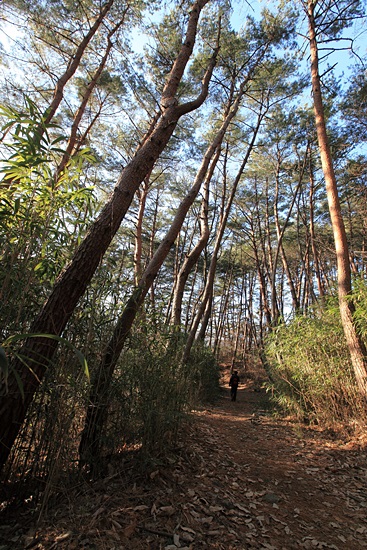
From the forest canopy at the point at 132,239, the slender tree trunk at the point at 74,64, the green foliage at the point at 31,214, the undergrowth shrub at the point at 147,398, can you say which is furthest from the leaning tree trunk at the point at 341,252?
the slender tree trunk at the point at 74,64

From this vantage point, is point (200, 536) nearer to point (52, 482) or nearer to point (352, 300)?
point (52, 482)

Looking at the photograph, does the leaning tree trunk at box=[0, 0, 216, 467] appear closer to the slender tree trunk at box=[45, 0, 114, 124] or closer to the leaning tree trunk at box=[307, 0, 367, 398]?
the leaning tree trunk at box=[307, 0, 367, 398]

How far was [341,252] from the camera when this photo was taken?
468 cm

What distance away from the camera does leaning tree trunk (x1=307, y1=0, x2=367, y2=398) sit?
12.9ft

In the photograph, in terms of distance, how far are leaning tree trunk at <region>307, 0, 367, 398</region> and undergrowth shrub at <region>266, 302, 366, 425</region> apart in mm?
347

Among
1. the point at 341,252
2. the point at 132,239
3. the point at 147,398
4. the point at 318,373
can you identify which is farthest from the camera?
the point at 132,239

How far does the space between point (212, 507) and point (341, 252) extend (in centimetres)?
423

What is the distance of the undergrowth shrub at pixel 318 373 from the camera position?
4195mm

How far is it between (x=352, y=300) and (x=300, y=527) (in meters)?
3.25

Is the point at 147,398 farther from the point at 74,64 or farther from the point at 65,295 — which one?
the point at 74,64

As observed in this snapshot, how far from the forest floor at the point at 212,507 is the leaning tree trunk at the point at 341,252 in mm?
1140

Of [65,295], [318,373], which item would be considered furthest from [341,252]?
[65,295]

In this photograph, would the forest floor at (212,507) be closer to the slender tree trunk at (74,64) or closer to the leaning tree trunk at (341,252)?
the leaning tree trunk at (341,252)

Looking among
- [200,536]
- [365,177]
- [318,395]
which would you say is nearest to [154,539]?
[200,536]
